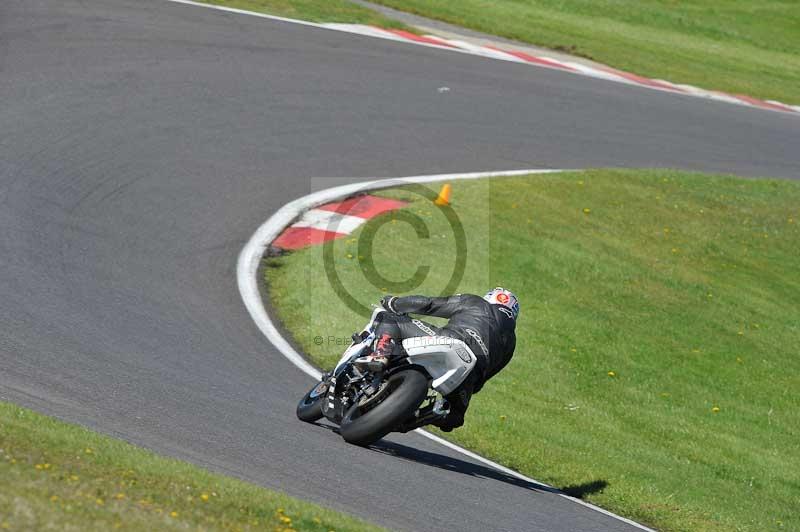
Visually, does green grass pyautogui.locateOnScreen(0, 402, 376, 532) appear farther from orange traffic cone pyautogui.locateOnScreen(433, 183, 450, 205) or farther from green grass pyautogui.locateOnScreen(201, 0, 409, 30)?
green grass pyautogui.locateOnScreen(201, 0, 409, 30)

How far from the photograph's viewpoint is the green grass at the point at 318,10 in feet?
72.4

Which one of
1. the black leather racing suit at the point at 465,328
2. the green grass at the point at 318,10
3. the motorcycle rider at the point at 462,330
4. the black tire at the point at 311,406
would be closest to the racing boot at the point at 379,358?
the motorcycle rider at the point at 462,330

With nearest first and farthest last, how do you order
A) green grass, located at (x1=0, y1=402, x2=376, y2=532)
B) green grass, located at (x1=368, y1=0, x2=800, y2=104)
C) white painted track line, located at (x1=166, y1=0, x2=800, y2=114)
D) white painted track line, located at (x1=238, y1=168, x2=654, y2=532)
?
green grass, located at (x1=0, y1=402, x2=376, y2=532), white painted track line, located at (x1=238, y1=168, x2=654, y2=532), white painted track line, located at (x1=166, y1=0, x2=800, y2=114), green grass, located at (x1=368, y1=0, x2=800, y2=104)

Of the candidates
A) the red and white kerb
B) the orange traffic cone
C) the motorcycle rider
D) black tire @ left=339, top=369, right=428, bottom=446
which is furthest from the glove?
the orange traffic cone

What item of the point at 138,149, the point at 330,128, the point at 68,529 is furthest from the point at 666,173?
the point at 68,529

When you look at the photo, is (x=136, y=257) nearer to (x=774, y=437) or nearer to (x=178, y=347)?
(x=178, y=347)

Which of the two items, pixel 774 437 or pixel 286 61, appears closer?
pixel 774 437

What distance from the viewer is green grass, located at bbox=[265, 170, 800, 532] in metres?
9.51

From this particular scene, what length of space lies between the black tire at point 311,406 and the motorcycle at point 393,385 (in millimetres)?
150

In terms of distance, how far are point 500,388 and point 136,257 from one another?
4069 mm

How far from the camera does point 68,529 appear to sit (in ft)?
16.3

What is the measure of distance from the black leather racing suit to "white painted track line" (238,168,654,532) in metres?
1.00

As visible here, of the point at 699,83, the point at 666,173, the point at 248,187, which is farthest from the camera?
the point at 699,83

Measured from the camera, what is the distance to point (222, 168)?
14766mm
